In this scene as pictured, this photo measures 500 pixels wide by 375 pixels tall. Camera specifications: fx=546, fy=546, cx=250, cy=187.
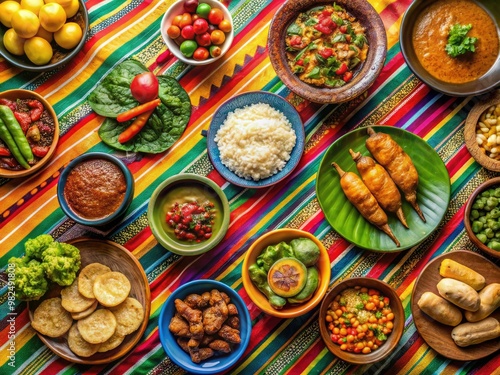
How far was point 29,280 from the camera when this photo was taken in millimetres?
3719

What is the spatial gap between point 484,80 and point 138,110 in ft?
8.46

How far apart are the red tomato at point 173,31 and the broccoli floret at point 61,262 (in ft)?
5.64

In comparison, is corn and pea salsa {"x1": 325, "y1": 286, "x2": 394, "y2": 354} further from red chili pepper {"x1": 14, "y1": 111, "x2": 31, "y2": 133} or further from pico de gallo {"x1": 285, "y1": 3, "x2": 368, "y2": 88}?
red chili pepper {"x1": 14, "y1": 111, "x2": 31, "y2": 133}

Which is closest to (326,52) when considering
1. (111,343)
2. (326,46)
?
(326,46)

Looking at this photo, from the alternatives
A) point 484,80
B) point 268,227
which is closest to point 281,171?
point 268,227

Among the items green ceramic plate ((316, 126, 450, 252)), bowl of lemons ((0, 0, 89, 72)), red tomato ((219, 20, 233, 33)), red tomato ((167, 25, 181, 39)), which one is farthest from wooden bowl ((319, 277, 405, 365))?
bowl of lemons ((0, 0, 89, 72))

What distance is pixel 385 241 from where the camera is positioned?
4.08 m

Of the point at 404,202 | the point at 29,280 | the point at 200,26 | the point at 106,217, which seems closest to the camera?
the point at 29,280

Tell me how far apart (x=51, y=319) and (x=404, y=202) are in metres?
2.74

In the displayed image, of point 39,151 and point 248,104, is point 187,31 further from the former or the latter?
point 39,151

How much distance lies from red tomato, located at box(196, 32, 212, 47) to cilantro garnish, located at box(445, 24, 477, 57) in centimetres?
178

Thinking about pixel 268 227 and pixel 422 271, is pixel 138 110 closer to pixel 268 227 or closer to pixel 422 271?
pixel 268 227

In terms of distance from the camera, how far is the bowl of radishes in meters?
4.07

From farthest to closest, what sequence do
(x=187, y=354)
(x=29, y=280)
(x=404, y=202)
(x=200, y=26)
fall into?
(x=404, y=202)
(x=200, y=26)
(x=187, y=354)
(x=29, y=280)
